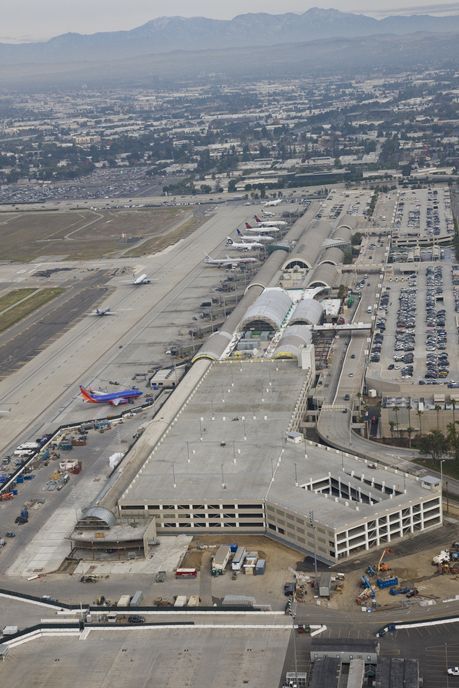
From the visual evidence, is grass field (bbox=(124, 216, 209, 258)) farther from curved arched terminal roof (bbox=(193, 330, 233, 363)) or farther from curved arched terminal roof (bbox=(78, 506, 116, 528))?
curved arched terminal roof (bbox=(78, 506, 116, 528))

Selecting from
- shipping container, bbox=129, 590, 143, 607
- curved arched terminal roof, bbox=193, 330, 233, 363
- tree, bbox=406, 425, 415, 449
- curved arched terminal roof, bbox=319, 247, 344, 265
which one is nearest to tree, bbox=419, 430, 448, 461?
tree, bbox=406, 425, 415, 449

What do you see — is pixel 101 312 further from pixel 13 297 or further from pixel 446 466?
pixel 446 466

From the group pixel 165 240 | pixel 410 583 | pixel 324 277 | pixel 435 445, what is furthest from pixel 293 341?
pixel 165 240

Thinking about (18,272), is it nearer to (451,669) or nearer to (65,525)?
(65,525)

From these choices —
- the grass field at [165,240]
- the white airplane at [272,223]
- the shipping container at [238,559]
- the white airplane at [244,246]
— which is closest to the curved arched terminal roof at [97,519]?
the shipping container at [238,559]

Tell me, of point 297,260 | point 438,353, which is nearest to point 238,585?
point 438,353

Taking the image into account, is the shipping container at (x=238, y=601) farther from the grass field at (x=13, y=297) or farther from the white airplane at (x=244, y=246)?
the white airplane at (x=244, y=246)

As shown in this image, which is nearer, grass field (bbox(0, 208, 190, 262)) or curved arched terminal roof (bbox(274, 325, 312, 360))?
curved arched terminal roof (bbox(274, 325, 312, 360))
